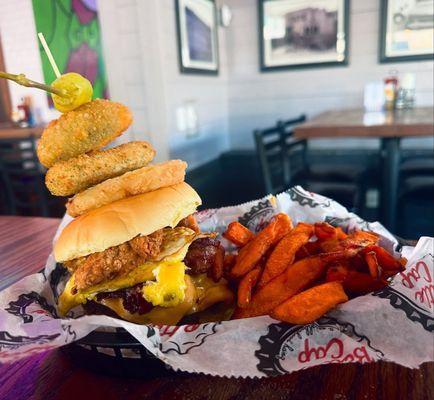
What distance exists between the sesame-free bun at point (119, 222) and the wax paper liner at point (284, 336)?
0.18 m

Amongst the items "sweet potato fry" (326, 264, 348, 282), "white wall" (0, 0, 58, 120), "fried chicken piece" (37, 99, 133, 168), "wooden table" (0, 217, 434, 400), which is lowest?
"wooden table" (0, 217, 434, 400)

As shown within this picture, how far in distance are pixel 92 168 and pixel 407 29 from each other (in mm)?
4006

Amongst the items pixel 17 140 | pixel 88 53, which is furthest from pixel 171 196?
pixel 17 140

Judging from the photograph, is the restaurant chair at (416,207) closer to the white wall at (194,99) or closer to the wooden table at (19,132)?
the white wall at (194,99)

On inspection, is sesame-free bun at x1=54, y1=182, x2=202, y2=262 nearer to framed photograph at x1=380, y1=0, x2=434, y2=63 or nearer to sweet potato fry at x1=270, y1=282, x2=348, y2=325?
sweet potato fry at x1=270, y1=282, x2=348, y2=325

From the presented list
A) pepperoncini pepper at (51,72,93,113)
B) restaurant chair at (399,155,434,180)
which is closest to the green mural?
pepperoncini pepper at (51,72,93,113)

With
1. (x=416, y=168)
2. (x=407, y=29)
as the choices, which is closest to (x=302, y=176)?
(x=416, y=168)

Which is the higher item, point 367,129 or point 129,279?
point 367,129

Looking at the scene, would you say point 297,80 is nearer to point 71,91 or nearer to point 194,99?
point 194,99

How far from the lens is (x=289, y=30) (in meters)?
4.40

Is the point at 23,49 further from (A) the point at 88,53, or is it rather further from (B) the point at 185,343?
(A) the point at 88,53

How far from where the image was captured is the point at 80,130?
955 millimetres

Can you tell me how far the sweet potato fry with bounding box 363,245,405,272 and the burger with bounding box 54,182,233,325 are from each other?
14.7 inches

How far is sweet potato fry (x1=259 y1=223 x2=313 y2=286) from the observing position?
99cm
